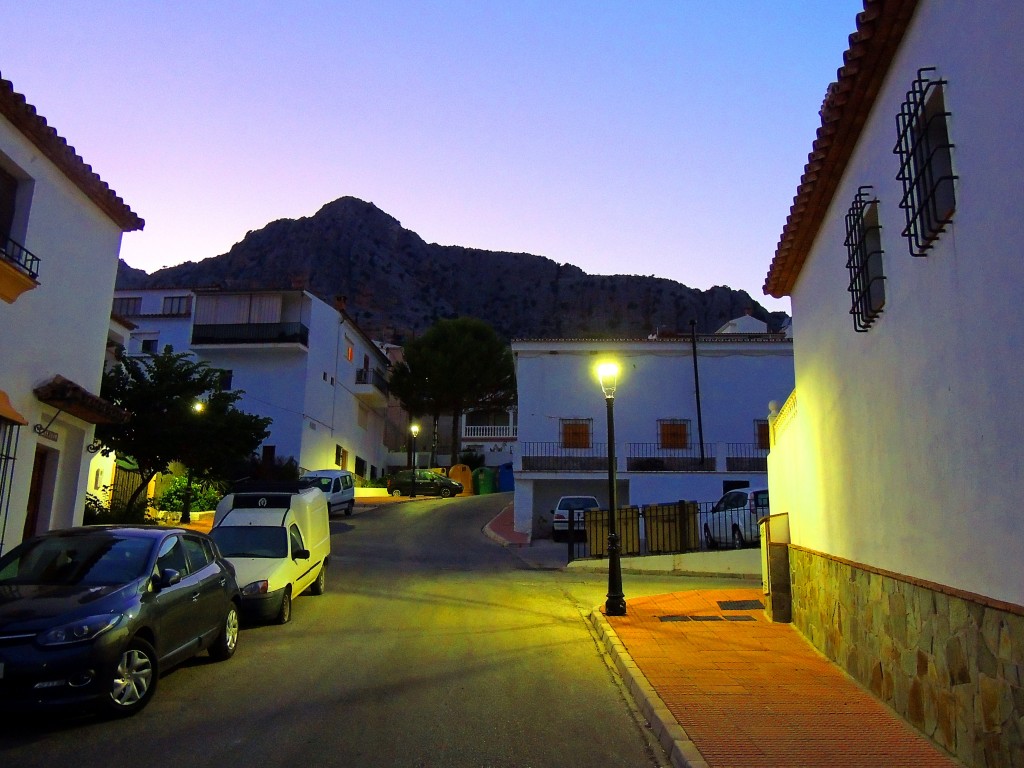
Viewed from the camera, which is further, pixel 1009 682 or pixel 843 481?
pixel 843 481

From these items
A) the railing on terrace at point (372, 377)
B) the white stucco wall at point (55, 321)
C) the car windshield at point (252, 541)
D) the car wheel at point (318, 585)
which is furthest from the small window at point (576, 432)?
the railing on terrace at point (372, 377)

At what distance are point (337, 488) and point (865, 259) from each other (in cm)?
2756

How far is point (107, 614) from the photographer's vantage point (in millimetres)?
6691

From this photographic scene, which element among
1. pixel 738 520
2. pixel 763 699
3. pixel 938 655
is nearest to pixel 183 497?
pixel 738 520

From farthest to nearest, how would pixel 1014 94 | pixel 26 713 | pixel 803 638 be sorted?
pixel 803 638 < pixel 26 713 < pixel 1014 94

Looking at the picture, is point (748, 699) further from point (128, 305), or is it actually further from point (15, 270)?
point (128, 305)

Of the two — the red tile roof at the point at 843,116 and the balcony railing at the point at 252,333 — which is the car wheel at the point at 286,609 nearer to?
the red tile roof at the point at 843,116

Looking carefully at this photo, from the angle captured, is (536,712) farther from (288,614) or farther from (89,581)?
(288,614)

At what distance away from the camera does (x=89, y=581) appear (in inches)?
293

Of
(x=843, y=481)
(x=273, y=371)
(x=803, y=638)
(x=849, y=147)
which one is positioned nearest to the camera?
(x=849, y=147)

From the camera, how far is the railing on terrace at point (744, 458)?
101 feet

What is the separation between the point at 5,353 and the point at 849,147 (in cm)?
1215

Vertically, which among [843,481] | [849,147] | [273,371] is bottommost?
[843,481]

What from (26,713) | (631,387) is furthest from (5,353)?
(631,387)
